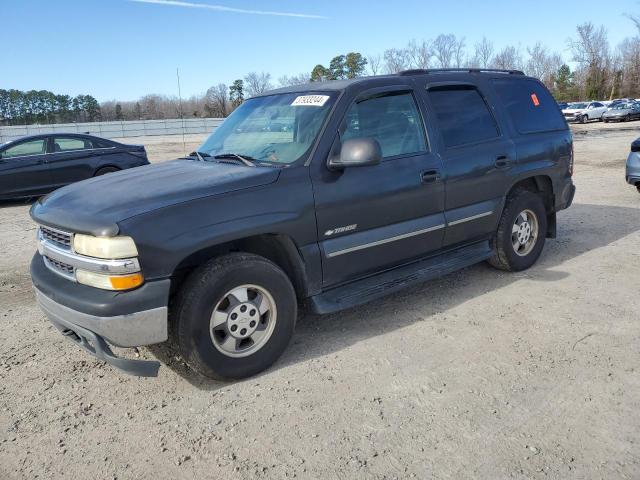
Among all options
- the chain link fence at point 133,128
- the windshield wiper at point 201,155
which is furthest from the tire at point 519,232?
the chain link fence at point 133,128

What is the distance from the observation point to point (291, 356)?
3717 millimetres

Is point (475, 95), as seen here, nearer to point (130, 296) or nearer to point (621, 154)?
point (130, 296)

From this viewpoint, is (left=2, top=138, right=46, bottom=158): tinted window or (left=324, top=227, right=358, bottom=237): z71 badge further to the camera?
(left=2, top=138, right=46, bottom=158): tinted window

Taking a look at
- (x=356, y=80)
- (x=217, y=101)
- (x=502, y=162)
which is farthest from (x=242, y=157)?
(x=217, y=101)

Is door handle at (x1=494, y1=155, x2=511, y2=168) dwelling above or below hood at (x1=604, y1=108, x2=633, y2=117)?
below

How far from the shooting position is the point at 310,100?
399 centimetres

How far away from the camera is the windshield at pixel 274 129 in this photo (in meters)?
3.74

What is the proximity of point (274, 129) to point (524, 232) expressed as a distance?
283 cm

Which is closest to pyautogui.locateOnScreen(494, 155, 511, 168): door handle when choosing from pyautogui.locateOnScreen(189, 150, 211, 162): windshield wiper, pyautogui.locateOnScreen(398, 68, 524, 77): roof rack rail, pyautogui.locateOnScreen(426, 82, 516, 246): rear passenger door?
pyautogui.locateOnScreen(426, 82, 516, 246): rear passenger door

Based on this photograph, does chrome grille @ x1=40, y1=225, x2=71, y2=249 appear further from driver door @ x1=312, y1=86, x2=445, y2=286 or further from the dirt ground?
driver door @ x1=312, y1=86, x2=445, y2=286

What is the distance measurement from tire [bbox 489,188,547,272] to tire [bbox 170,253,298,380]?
8.27ft

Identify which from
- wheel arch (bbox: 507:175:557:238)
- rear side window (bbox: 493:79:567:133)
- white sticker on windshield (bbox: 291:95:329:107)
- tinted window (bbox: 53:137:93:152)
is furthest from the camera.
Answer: tinted window (bbox: 53:137:93:152)

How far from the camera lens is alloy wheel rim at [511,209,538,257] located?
17.0 ft

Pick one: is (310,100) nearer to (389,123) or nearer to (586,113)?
(389,123)
